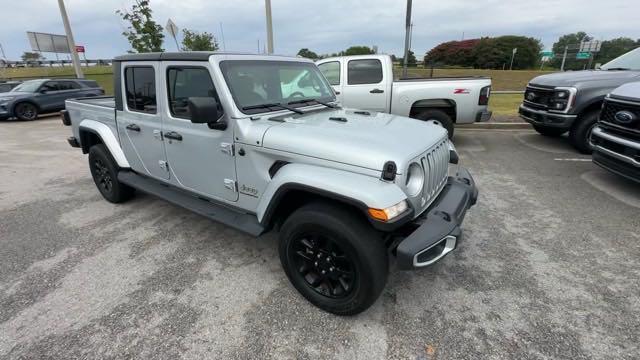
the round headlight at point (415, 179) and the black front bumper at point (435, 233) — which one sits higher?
the round headlight at point (415, 179)

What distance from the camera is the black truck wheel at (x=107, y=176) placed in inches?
165

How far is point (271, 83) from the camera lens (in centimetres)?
306

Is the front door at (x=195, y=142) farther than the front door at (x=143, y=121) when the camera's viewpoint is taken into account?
No

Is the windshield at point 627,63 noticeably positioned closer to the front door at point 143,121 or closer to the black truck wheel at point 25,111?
the front door at point 143,121

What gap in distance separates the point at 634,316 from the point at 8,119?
1754cm

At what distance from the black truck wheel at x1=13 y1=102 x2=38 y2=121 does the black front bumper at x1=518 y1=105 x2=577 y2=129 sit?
52.2ft

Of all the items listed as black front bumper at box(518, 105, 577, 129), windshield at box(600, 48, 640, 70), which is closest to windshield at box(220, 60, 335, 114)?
black front bumper at box(518, 105, 577, 129)

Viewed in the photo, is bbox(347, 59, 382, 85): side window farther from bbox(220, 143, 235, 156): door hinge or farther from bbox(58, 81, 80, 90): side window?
bbox(58, 81, 80, 90): side window

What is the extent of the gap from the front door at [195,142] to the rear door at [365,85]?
4.45 meters

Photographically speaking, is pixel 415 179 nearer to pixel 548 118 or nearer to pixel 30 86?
pixel 548 118

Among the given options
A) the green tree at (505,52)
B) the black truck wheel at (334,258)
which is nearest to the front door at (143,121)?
the black truck wheel at (334,258)

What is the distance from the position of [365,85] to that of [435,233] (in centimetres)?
543

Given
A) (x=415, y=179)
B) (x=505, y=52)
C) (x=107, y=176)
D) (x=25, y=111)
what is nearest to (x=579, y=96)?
(x=415, y=179)

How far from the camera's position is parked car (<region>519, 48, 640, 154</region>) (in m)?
5.92
